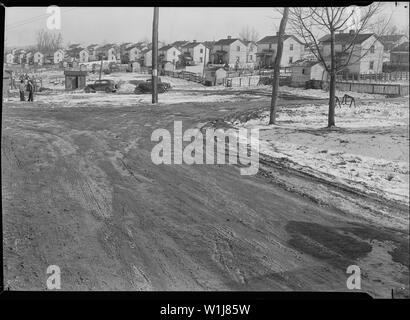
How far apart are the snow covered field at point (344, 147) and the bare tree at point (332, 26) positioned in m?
0.82

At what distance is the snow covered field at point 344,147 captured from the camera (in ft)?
25.8

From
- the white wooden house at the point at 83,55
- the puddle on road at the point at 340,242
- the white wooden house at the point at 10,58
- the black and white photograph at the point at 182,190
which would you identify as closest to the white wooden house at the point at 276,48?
the black and white photograph at the point at 182,190

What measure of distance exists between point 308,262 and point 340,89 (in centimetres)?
946

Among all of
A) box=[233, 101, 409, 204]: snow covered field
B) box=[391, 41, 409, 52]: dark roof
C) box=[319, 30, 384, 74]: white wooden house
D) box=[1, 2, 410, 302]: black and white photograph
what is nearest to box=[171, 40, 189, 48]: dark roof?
box=[1, 2, 410, 302]: black and white photograph

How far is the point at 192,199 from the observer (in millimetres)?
5719

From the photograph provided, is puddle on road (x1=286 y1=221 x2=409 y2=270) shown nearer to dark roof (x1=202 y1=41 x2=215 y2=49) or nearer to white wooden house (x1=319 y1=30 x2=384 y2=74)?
dark roof (x1=202 y1=41 x2=215 y2=49)

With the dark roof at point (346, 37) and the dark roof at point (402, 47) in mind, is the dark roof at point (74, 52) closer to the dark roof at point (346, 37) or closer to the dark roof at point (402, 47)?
the dark roof at point (402, 47)

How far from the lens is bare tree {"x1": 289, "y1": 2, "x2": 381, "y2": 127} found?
2734 millimetres

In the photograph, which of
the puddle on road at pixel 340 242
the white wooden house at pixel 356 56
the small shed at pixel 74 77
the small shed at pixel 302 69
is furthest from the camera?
the white wooden house at pixel 356 56

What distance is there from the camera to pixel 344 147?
1091 centimetres
